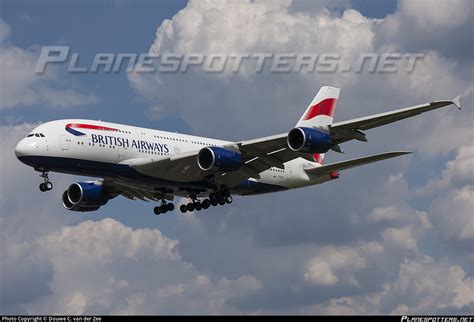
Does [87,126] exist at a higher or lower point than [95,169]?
higher

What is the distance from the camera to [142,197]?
2515 inches

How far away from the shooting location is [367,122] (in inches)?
2004

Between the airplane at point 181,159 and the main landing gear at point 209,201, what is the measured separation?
2.6 inches

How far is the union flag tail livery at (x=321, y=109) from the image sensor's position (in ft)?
225

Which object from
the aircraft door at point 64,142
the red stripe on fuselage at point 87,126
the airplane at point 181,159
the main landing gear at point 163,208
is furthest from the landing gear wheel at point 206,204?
the aircraft door at point 64,142

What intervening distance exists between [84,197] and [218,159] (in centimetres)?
1339

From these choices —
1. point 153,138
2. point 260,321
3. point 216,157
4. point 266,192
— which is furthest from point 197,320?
point 266,192

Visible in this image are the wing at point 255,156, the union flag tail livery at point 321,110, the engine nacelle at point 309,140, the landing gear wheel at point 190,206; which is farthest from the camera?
the union flag tail livery at point 321,110

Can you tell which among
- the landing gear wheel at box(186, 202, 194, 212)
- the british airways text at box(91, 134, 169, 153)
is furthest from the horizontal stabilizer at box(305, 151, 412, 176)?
the british airways text at box(91, 134, 169, 153)

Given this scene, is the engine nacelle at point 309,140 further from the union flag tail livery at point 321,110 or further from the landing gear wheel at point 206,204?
the union flag tail livery at point 321,110

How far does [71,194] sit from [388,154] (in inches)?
904

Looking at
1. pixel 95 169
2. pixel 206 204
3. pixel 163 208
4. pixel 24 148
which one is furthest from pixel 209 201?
pixel 24 148

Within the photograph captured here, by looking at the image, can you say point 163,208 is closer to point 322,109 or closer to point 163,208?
point 163,208

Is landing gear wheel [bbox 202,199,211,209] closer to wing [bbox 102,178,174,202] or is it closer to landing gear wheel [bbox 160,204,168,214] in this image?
wing [bbox 102,178,174,202]
